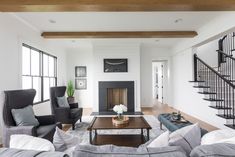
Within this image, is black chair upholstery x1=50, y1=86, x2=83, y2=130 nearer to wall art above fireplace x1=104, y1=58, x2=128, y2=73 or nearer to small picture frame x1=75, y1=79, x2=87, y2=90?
wall art above fireplace x1=104, y1=58, x2=128, y2=73

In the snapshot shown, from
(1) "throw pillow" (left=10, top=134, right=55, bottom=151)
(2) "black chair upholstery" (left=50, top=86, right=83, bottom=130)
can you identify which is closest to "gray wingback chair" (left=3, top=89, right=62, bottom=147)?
A: (2) "black chair upholstery" (left=50, top=86, right=83, bottom=130)

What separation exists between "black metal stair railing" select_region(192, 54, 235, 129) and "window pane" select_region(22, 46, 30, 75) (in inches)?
194

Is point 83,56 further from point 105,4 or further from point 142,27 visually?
point 105,4

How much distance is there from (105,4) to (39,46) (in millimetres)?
3501

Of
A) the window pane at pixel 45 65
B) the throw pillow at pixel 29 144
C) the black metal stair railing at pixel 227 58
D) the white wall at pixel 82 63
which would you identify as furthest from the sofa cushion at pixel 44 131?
the white wall at pixel 82 63

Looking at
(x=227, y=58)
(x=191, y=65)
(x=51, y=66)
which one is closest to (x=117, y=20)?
(x=191, y=65)

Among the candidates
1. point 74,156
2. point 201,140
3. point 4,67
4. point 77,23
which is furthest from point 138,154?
point 77,23

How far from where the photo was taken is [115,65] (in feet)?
25.5

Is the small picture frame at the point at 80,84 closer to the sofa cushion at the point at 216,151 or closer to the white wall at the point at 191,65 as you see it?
the white wall at the point at 191,65

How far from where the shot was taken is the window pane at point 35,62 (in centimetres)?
566

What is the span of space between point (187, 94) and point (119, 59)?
2892 millimetres

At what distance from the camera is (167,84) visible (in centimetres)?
945

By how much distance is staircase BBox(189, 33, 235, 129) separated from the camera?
4.79m

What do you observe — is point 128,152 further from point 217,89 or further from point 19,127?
point 217,89
